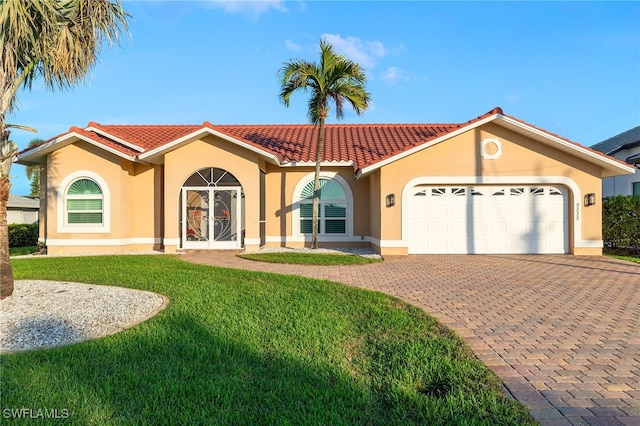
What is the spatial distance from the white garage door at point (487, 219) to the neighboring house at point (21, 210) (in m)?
29.5

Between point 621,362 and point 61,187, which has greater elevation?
point 61,187

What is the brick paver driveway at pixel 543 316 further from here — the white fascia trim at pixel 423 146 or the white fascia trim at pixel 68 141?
the white fascia trim at pixel 68 141

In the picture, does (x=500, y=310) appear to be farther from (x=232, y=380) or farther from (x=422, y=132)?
(x=422, y=132)

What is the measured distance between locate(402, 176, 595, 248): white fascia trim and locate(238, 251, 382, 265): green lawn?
2.12 m

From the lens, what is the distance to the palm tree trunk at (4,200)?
707 centimetres

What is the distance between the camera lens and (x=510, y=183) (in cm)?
1402

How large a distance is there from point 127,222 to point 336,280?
1017 centimetres

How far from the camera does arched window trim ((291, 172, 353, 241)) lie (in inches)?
652

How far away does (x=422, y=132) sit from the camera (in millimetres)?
20250

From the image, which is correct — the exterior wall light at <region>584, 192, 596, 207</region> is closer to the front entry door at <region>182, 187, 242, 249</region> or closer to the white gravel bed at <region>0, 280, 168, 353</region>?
the front entry door at <region>182, 187, 242, 249</region>

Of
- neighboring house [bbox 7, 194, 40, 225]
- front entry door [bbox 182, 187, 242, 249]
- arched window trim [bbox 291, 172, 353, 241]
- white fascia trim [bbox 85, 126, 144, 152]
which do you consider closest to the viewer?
front entry door [bbox 182, 187, 242, 249]

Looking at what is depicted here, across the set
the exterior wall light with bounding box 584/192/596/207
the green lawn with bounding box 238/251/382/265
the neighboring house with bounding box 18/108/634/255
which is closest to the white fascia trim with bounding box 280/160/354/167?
the neighboring house with bounding box 18/108/634/255

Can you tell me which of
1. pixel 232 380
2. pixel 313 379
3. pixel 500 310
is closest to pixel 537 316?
pixel 500 310

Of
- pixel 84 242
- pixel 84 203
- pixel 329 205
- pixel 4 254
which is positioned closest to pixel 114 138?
pixel 84 203
